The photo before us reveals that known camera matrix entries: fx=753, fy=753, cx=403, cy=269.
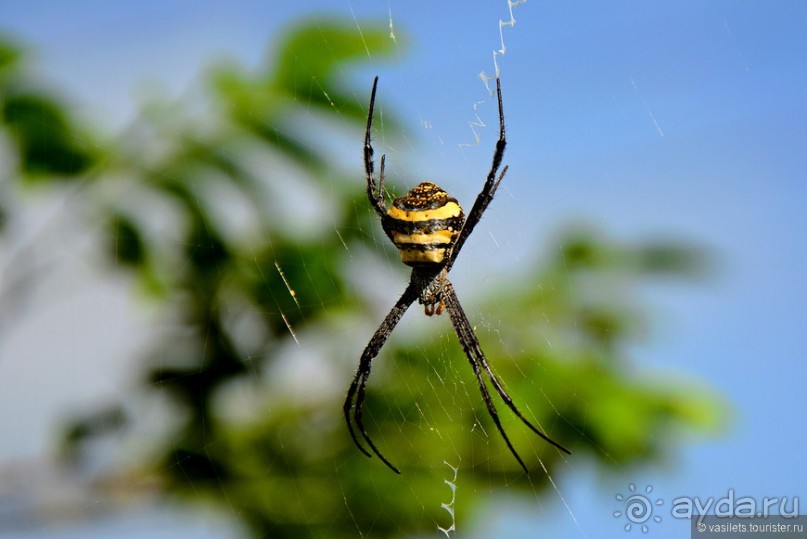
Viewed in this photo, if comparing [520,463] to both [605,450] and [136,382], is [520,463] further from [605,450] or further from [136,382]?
[136,382]

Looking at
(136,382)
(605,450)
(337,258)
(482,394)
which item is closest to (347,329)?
(337,258)

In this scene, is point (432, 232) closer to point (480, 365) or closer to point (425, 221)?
point (425, 221)

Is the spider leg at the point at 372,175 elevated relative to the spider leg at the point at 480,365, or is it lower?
elevated

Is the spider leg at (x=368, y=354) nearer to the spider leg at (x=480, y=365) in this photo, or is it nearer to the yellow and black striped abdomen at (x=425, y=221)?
the spider leg at (x=480, y=365)

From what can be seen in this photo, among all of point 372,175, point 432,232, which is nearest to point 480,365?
point 432,232

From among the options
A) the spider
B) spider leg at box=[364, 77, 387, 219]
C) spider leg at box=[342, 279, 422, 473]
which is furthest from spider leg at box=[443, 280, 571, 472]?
spider leg at box=[364, 77, 387, 219]

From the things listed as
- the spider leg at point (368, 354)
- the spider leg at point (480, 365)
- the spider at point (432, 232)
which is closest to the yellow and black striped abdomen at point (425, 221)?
the spider at point (432, 232)

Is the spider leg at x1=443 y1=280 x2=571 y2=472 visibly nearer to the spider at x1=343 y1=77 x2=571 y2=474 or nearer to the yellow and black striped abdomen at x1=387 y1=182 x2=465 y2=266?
the spider at x1=343 y1=77 x2=571 y2=474
